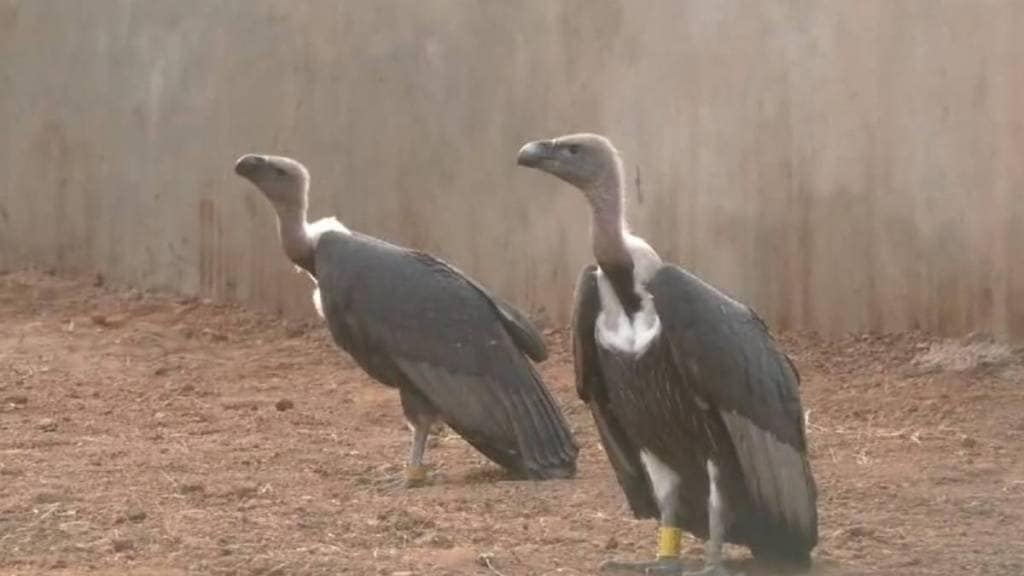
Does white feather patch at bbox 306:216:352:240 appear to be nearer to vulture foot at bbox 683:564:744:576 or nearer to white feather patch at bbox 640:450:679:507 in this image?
white feather patch at bbox 640:450:679:507

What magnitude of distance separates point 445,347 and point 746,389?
7.81 feet

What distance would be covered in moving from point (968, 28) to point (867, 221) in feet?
3.61

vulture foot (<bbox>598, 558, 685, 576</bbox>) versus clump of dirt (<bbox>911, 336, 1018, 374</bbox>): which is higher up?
vulture foot (<bbox>598, 558, 685, 576</bbox>)

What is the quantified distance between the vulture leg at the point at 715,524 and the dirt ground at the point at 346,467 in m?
0.23

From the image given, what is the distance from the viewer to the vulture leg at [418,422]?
305 inches

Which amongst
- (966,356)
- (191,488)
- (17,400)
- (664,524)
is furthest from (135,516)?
(966,356)

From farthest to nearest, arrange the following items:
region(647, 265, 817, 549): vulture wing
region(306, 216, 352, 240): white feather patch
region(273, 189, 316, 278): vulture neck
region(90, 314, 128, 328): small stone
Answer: region(90, 314, 128, 328): small stone, region(273, 189, 316, 278): vulture neck, region(306, 216, 352, 240): white feather patch, region(647, 265, 817, 549): vulture wing

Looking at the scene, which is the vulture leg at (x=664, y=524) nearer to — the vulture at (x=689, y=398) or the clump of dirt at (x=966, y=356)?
the vulture at (x=689, y=398)

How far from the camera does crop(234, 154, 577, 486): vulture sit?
25.1ft

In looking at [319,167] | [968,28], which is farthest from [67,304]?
[968,28]

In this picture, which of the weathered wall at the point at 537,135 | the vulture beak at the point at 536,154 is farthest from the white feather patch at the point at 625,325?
the weathered wall at the point at 537,135

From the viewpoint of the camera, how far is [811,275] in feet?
34.6

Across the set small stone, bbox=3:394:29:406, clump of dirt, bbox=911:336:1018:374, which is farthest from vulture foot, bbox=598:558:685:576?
small stone, bbox=3:394:29:406

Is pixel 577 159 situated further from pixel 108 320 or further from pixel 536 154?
pixel 108 320
